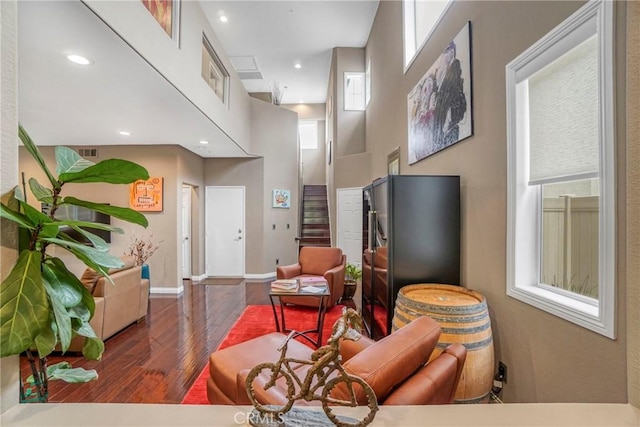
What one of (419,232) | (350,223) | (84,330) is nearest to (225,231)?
(350,223)

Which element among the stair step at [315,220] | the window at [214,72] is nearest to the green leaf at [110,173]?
the window at [214,72]

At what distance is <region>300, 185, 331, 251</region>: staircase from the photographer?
6.96 m

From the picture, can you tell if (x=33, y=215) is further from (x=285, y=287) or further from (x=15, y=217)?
(x=285, y=287)

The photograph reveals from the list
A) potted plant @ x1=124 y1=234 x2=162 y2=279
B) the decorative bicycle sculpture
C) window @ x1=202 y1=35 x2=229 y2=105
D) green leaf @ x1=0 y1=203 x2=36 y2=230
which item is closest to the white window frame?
the decorative bicycle sculpture

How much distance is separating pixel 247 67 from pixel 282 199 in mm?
3373

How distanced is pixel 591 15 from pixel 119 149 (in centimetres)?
610

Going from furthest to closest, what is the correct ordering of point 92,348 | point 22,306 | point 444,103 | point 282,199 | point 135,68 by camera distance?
point 282,199
point 444,103
point 135,68
point 92,348
point 22,306

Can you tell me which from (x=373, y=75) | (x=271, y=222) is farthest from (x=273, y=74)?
(x=271, y=222)

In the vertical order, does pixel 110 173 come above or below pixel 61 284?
above

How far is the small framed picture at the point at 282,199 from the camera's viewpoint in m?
6.41

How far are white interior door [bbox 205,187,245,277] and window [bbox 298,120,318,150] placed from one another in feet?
13.0

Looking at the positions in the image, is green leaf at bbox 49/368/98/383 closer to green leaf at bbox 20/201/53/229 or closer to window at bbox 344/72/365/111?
A: green leaf at bbox 20/201/53/229

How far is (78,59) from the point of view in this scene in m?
2.25

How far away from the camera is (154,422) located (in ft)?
2.16
